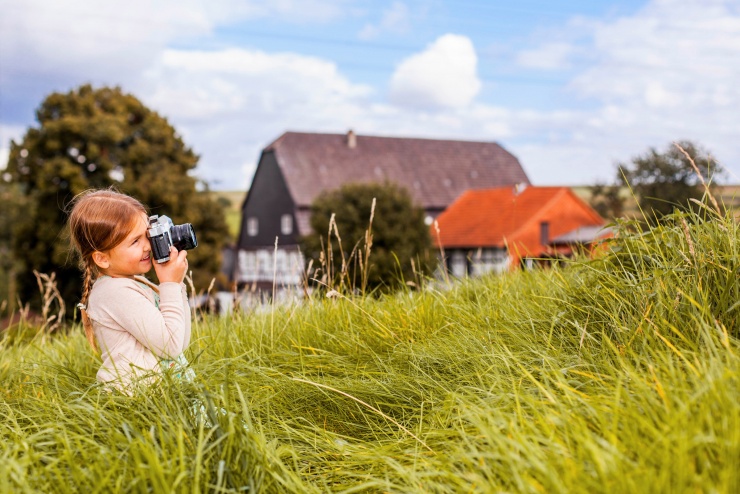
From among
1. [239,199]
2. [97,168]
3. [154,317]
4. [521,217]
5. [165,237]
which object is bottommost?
[154,317]

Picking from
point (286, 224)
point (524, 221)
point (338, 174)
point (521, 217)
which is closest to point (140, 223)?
point (524, 221)

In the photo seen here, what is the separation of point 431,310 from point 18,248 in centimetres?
3078

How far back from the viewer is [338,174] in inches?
1660

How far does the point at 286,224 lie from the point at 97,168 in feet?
39.6

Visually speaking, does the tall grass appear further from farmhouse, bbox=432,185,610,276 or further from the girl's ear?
farmhouse, bbox=432,185,610,276

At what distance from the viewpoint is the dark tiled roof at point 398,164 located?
4119 centimetres

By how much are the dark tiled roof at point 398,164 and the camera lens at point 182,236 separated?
36.0 m

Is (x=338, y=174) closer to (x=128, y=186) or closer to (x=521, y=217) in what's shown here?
(x=521, y=217)

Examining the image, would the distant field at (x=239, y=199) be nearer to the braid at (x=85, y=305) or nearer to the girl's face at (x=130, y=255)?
the girl's face at (x=130, y=255)

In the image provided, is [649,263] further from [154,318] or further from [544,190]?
[544,190]

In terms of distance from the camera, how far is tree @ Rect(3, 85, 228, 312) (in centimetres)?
3033

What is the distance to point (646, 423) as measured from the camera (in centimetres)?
193

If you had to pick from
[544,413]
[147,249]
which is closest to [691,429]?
[544,413]

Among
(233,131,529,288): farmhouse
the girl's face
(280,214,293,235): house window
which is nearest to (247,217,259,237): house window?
(233,131,529,288): farmhouse
